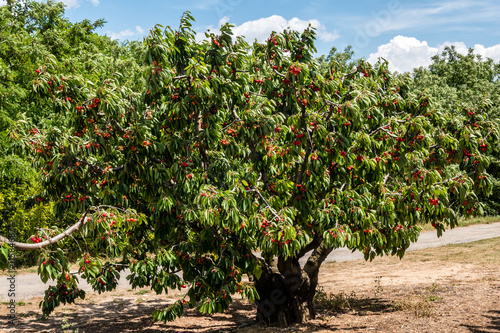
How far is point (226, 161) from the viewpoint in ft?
23.3

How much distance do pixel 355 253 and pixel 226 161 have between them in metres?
16.3

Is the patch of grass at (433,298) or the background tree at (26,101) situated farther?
the background tree at (26,101)

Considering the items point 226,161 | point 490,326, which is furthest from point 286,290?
point 490,326

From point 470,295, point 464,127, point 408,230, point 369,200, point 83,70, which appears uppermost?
point 83,70

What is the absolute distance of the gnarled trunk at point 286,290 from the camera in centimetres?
912

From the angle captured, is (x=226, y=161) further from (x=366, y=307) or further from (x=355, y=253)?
Answer: (x=355, y=253)

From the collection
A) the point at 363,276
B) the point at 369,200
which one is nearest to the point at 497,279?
the point at 363,276

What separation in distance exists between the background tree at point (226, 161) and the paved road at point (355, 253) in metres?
7.83

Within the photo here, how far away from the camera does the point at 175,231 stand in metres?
7.60

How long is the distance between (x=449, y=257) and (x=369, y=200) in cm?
1240

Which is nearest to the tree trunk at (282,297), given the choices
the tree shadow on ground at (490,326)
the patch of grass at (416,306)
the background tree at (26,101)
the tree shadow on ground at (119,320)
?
the tree shadow on ground at (119,320)

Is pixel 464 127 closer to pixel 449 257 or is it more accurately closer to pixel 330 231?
pixel 330 231

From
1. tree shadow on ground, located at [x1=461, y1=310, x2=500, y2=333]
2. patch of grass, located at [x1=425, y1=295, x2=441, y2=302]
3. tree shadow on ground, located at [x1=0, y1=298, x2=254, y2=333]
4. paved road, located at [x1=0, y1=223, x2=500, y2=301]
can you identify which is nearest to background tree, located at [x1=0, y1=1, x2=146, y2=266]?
paved road, located at [x1=0, y1=223, x2=500, y2=301]

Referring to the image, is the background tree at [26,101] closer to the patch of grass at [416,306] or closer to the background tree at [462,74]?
the patch of grass at [416,306]
